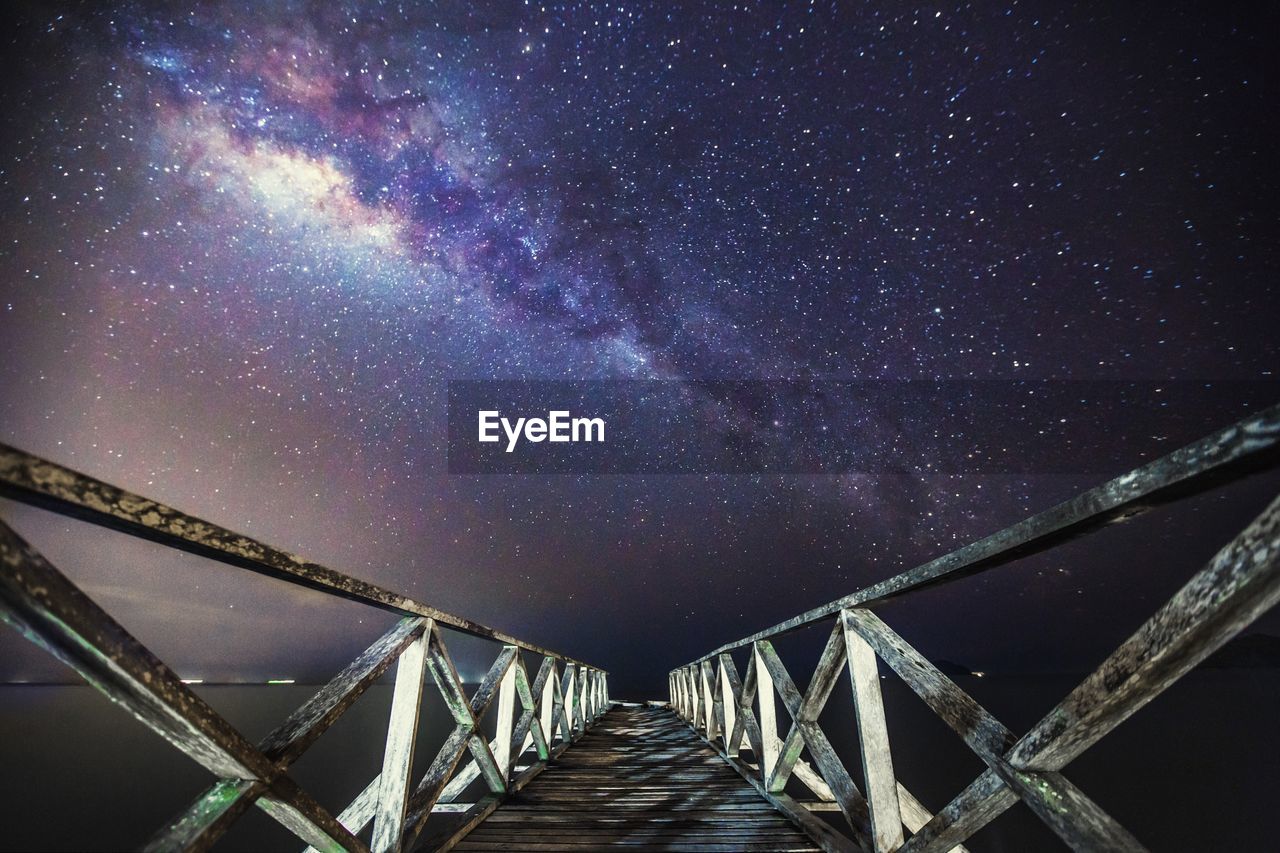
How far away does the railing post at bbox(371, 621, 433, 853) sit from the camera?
2.32 meters

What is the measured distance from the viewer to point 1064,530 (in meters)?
1.44

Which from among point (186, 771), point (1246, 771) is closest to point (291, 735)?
point (186, 771)

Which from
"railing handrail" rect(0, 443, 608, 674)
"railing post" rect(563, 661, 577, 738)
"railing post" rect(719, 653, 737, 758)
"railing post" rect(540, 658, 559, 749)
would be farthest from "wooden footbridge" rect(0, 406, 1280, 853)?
"railing post" rect(563, 661, 577, 738)

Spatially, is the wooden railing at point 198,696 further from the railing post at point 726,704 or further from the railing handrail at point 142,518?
the railing post at point 726,704

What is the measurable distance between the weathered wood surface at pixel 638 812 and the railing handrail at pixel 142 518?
209cm

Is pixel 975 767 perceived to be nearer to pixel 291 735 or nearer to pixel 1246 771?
pixel 1246 771

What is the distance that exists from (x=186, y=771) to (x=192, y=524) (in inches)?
1592

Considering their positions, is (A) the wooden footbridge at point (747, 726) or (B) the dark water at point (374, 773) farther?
(B) the dark water at point (374, 773)

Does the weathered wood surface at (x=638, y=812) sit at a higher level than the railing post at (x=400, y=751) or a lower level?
lower

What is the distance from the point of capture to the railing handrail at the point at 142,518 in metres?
1.02

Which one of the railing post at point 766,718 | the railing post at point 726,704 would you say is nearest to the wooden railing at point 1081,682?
the railing post at point 766,718

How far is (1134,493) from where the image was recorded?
47.9 inches

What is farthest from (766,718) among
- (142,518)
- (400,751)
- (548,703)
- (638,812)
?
(142,518)

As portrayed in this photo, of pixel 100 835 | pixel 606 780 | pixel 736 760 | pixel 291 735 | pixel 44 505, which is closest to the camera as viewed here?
pixel 44 505
